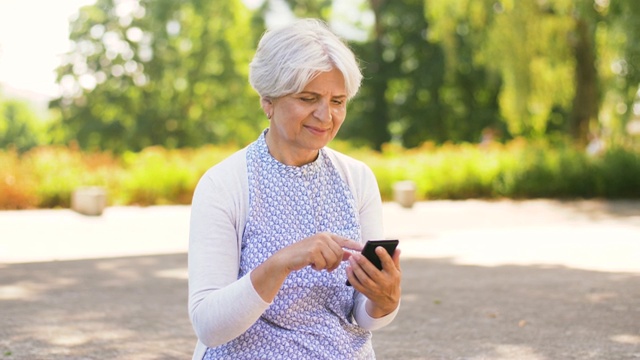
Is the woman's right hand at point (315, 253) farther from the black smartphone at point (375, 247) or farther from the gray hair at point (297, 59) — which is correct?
the gray hair at point (297, 59)

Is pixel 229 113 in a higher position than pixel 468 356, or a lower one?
lower

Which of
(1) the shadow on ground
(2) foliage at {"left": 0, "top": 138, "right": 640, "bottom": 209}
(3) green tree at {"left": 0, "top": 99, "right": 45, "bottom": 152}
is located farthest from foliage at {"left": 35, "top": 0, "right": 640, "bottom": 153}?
(3) green tree at {"left": 0, "top": 99, "right": 45, "bottom": 152}

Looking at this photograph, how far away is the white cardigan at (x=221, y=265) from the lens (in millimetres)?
2293

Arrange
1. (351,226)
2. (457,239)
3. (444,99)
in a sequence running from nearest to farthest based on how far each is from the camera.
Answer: (351,226), (457,239), (444,99)

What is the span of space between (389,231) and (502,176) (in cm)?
671

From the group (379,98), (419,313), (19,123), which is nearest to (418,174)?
(419,313)

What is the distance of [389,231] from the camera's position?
526 inches

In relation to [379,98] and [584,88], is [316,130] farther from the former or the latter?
[379,98]

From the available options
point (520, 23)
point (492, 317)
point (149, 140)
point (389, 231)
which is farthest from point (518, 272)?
point (149, 140)

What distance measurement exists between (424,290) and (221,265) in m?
5.36

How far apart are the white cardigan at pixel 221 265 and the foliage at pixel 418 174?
1506 centimetres

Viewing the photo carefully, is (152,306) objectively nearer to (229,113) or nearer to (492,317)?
(492,317)

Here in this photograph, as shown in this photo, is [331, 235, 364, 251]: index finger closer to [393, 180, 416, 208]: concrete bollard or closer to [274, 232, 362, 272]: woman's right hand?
[274, 232, 362, 272]: woman's right hand

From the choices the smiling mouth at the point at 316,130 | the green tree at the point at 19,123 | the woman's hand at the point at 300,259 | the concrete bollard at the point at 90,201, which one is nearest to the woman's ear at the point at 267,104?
the smiling mouth at the point at 316,130
